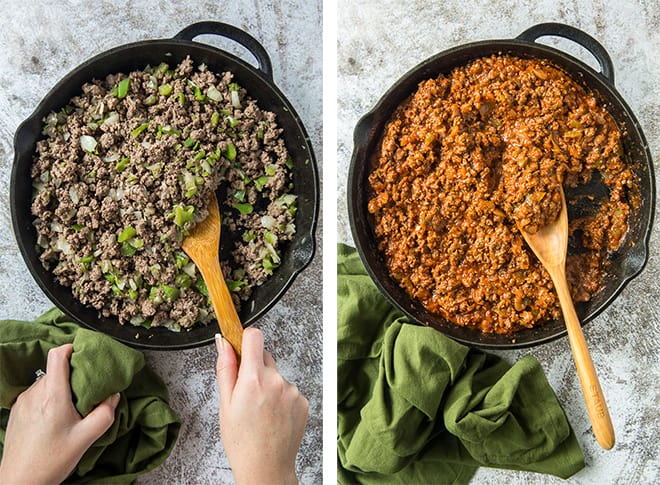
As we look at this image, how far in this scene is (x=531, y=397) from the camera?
1042 mm

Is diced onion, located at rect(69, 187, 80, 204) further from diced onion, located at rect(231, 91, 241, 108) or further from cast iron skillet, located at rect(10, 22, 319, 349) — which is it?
diced onion, located at rect(231, 91, 241, 108)

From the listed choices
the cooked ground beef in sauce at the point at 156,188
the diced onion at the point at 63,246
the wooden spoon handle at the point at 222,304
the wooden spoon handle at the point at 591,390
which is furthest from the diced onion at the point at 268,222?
the wooden spoon handle at the point at 591,390

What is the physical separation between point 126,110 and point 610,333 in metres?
0.92

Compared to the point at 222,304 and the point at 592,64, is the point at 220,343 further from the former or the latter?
the point at 592,64

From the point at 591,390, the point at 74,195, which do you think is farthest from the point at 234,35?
the point at 591,390

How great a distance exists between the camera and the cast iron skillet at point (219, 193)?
0.96 m

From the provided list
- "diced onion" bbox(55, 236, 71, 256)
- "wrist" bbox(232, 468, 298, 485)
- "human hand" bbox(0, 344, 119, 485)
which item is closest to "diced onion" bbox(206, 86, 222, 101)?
"diced onion" bbox(55, 236, 71, 256)

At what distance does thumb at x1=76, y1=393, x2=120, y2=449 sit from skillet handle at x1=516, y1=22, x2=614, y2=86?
93 cm

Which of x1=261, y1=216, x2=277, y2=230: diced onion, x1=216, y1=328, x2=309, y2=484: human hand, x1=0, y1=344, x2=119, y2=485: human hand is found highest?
x1=261, y1=216, x2=277, y2=230: diced onion

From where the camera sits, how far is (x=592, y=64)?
109 cm

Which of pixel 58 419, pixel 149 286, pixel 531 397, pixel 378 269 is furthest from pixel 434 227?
pixel 58 419

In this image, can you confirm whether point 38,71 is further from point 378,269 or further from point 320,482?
point 320,482

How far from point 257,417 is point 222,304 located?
19cm

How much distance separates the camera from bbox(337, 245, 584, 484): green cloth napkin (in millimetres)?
996
